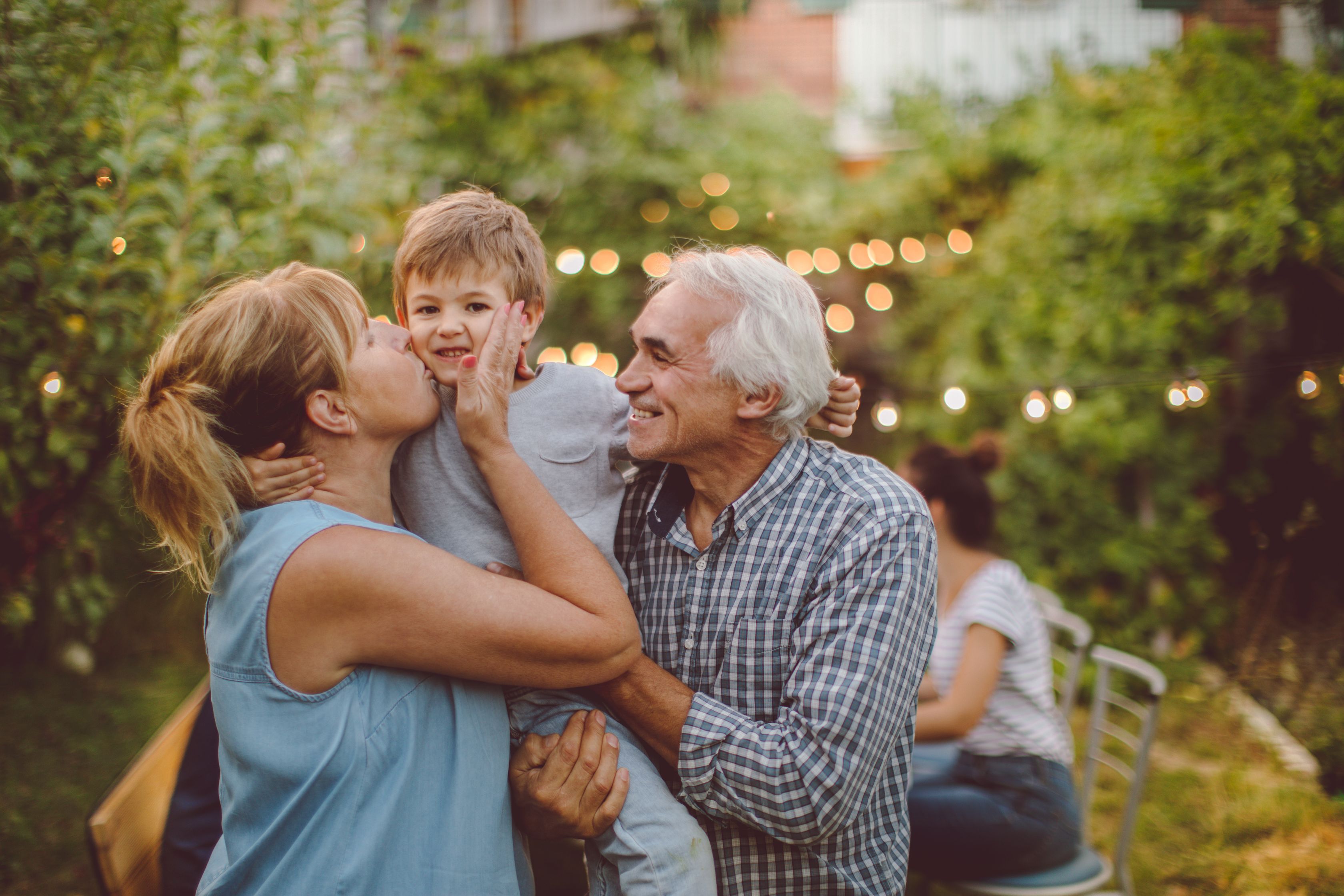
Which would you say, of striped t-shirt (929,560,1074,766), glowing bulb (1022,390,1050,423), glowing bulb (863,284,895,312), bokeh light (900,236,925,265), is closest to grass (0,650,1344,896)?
striped t-shirt (929,560,1074,766)

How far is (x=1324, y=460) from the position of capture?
3771mm

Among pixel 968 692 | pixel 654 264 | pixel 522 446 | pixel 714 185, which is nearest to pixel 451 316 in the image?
pixel 522 446

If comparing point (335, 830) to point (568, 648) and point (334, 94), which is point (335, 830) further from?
point (334, 94)

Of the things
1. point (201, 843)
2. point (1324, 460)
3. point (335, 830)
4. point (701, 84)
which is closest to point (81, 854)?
point (201, 843)

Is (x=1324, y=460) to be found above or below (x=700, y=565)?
below

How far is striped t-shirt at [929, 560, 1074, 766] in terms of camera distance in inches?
103

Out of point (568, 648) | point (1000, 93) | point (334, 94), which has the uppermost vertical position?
point (1000, 93)

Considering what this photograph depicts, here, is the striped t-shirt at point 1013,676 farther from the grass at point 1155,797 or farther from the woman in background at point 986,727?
the grass at point 1155,797

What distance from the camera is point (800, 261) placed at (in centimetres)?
564

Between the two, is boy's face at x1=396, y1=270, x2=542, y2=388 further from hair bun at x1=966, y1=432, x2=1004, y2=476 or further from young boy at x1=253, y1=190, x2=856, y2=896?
hair bun at x1=966, y1=432, x2=1004, y2=476

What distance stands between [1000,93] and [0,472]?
615cm

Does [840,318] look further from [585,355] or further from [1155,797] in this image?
[1155,797]

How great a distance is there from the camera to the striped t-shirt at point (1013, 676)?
2.61 m

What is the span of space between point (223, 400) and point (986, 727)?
7.51 ft
